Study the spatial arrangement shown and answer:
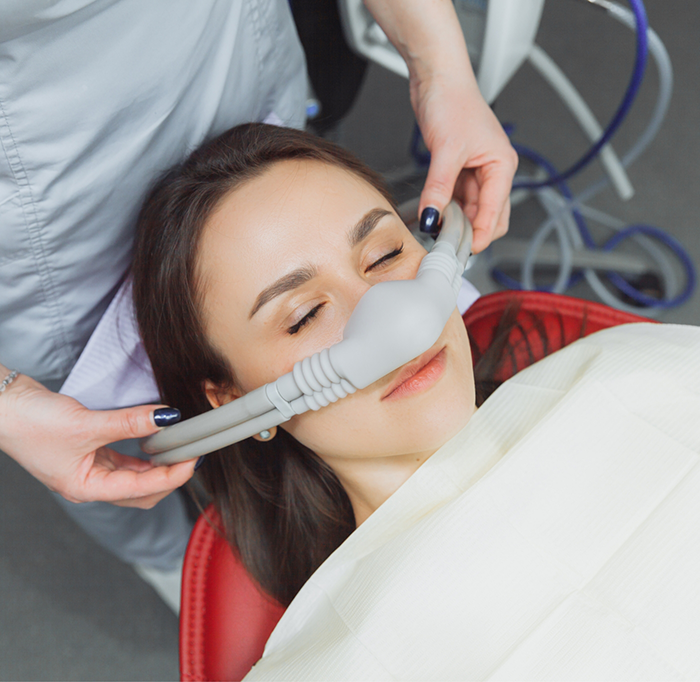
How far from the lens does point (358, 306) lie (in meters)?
0.82

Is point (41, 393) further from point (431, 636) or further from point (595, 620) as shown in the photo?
point (595, 620)

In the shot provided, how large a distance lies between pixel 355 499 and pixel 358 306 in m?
0.41

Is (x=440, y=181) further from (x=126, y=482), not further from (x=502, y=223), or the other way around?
(x=126, y=482)

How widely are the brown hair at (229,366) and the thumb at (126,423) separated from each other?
0.14 meters

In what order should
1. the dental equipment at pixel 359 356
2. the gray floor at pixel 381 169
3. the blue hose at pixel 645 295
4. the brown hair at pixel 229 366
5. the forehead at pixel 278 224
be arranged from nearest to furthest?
the dental equipment at pixel 359 356 < the forehead at pixel 278 224 < the brown hair at pixel 229 366 < the gray floor at pixel 381 169 < the blue hose at pixel 645 295

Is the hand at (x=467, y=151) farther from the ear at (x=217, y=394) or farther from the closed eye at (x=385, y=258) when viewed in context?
the ear at (x=217, y=394)

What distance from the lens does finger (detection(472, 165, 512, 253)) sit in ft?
3.57

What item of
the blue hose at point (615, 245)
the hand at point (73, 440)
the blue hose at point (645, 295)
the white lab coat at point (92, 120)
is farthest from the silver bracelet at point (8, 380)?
the blue hose at point (645, 295)

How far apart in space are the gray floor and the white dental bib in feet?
2.86

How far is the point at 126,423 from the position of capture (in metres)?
0.89

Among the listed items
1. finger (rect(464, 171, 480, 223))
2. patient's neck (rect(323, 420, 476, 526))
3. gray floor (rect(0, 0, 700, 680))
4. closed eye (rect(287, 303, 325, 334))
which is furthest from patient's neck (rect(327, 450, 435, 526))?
gray floor (rect(0, 0, 700, 680))

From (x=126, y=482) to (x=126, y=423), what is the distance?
89mm

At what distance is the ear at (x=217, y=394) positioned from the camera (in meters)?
1.03

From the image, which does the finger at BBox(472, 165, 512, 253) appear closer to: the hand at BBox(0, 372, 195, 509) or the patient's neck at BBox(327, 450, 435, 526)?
the patient's neck at BBox(327, 450, 435, 526)
